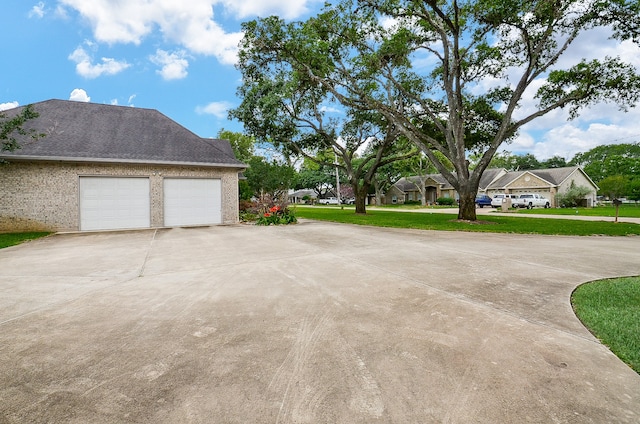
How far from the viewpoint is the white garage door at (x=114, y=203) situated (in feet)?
38.0

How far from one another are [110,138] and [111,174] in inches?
73.4

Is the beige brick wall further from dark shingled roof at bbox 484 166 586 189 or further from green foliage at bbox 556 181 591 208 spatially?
dark shingled roof at bbox 484 166 586 189

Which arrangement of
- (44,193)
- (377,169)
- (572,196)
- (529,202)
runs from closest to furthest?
1. (44,193)
2. (377,169)
3. (529,202)
4. (572,196)

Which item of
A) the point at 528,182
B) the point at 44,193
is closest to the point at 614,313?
the point at 44,193

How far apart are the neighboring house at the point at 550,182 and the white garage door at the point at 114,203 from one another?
131ft

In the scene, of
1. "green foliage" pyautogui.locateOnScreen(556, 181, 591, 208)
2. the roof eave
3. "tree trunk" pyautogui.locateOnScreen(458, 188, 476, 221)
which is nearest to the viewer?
the roof eave

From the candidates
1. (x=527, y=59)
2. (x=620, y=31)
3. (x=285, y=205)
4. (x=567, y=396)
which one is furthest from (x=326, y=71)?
(x=567, y=396)

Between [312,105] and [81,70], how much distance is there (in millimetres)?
12863

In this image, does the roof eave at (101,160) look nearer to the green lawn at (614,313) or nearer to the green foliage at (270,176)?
the green foliage at (270,176)

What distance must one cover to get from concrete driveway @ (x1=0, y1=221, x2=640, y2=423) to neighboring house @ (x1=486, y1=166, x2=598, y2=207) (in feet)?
122

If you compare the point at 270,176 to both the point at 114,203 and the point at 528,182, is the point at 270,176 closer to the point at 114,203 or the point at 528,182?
the point at 114,203

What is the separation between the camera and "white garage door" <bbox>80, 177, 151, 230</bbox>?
11.6m

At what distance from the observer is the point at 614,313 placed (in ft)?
9.84

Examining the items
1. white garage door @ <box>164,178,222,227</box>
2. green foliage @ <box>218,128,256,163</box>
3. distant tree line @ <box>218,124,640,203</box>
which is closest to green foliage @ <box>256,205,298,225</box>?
distant tree line @ <box>218,124,640,203</box>
